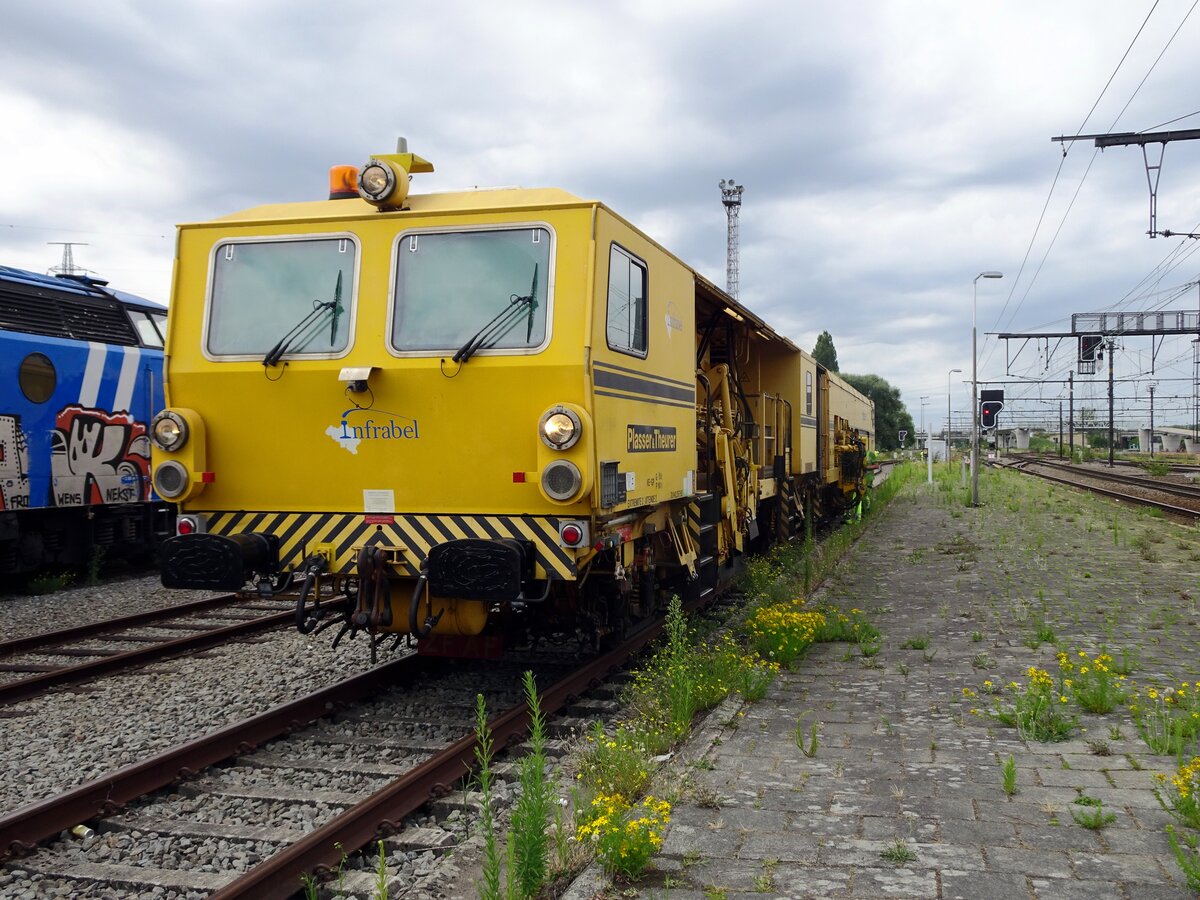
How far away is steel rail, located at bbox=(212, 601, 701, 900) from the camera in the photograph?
12.5 feet

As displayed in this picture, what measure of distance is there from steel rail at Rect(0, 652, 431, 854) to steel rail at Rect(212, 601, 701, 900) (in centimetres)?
118

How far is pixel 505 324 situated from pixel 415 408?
79 cm

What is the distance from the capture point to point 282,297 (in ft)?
21.3

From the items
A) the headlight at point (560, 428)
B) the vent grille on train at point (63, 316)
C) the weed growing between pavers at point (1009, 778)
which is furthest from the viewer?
the vent grille on train at point (63, 316)

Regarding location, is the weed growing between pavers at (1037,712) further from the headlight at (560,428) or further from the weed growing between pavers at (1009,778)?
the headlight at (560,428)

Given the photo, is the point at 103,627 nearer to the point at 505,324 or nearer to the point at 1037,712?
the point at 505,324

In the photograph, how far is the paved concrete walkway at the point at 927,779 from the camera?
12.3 feet

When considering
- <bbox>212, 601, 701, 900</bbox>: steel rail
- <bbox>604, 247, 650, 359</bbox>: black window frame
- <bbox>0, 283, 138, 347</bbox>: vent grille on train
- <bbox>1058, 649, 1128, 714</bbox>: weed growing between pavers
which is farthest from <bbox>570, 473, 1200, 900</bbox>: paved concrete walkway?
<bbox>0, 283, 138, 347</bbox>: vent grille on train

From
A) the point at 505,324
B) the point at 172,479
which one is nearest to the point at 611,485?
the point at 505,324

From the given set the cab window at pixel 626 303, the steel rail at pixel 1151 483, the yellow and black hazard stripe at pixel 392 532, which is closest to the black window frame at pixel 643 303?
the cab window at pixel 626 303

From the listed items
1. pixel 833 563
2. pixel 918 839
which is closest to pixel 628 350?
pixel 918 839

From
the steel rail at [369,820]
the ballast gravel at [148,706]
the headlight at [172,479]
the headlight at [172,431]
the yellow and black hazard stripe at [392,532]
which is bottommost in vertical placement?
the ballast gravel at [148,706]

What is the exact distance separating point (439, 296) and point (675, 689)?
285 cm

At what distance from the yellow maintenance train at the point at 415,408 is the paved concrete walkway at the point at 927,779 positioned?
1.62m
